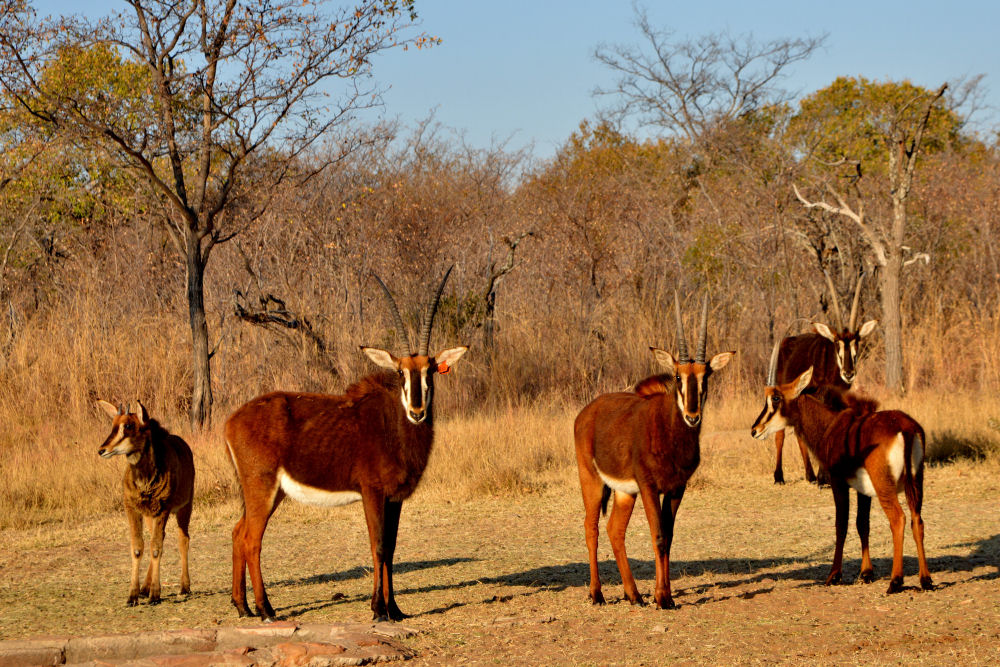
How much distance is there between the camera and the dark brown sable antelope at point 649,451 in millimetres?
6613

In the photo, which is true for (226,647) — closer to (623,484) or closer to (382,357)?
(382,357)

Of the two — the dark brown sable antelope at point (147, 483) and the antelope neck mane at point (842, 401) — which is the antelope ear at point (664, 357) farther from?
the dark brown sable antelope at point (147, 483)

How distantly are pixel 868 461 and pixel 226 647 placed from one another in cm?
427

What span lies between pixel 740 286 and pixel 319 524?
11.6 metres

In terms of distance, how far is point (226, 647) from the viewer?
5883 mm

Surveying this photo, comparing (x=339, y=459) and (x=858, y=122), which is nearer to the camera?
(x=339, y=459)

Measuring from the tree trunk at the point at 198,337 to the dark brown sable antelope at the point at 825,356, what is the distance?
7463 mm

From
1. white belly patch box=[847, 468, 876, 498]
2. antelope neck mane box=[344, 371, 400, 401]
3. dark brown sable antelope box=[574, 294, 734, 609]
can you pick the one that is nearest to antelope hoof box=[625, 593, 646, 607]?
dark brown sable antelope box=[574, 294, 734, 609]

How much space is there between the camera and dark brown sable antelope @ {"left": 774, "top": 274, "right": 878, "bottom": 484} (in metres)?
11.9

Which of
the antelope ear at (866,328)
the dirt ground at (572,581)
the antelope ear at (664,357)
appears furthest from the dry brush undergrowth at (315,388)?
the antelope ear at (664,357)

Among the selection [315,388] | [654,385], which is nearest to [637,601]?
[654,385]

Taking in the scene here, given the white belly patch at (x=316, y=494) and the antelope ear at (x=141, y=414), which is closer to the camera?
the white belly patch at (x=316, y=494)

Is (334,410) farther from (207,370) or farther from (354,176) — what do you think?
(354,176)

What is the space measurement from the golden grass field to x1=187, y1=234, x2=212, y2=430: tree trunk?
3.62ft
